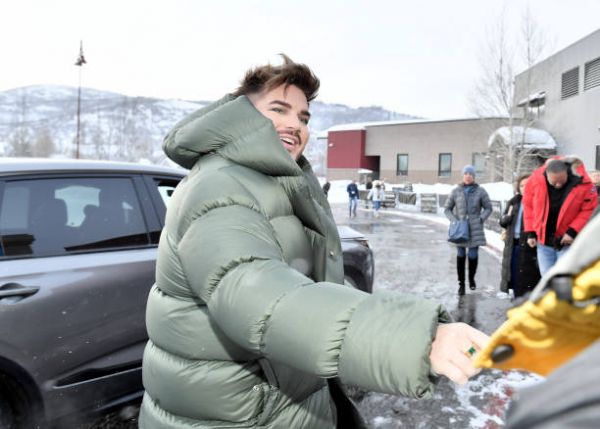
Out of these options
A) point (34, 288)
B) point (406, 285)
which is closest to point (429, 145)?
point (406, 285)

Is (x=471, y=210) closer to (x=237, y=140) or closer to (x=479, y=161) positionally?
(x=237, y=140)

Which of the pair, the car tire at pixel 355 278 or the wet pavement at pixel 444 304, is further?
the car tire at pixel 355 278

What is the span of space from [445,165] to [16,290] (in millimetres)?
43697

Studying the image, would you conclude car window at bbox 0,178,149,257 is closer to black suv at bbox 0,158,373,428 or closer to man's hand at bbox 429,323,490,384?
black suv at bbox 0,158,373,428

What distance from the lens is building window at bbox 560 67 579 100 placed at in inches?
A: 1073

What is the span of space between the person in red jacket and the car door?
14.7ft

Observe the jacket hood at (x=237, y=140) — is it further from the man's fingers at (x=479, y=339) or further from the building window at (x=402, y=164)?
the building window at (x=402, y=164)

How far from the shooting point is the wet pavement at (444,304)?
365 cm

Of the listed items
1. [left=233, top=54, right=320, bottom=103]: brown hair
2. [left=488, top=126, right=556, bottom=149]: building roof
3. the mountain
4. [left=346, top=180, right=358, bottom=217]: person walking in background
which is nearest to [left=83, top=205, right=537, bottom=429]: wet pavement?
[left=233, top=54, right=320, bottom=103]: brown hair

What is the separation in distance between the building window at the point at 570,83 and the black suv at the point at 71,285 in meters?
29.9

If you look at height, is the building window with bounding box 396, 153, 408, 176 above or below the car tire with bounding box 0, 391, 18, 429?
above

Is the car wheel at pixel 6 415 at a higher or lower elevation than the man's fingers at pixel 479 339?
lower

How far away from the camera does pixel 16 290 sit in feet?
8.39

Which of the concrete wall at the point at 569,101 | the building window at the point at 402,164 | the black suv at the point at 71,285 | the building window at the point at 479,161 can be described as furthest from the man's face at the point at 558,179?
the building window at the point at 402,164
